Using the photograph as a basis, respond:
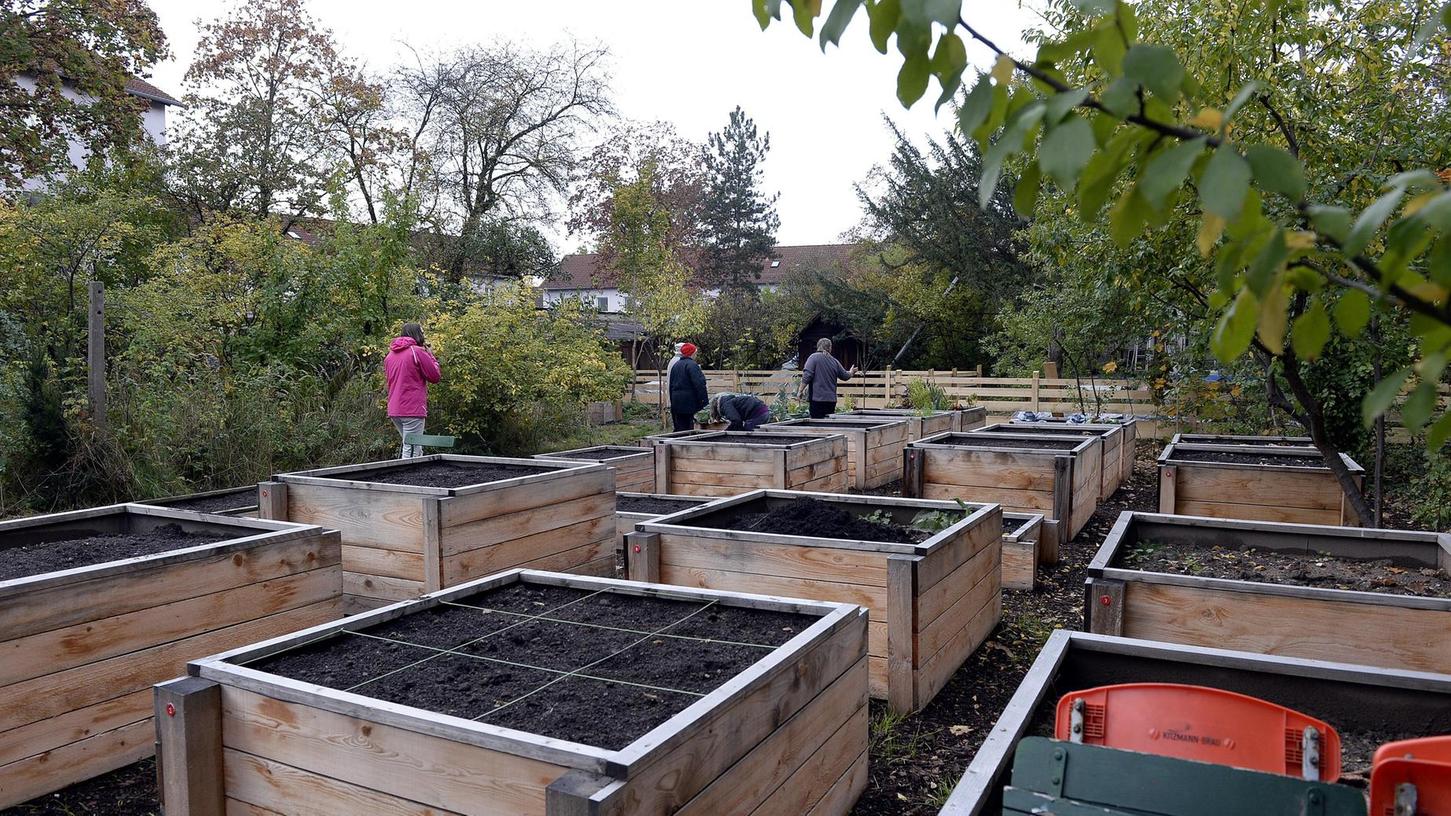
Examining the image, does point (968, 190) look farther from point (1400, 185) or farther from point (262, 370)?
point (1400, 185)

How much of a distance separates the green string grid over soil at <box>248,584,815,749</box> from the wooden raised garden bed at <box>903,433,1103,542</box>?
4946mm

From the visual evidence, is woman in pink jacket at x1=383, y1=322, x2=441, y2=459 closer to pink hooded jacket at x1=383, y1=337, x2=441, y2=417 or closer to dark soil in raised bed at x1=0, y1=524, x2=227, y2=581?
pink hooded jacket at x1=383, y1=337, x2=441, y2=417

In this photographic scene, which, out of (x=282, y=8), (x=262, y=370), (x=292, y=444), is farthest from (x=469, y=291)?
(x=282, y=8)

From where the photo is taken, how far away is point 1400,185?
93 centimetres

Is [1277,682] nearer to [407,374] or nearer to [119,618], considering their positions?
[119,618]

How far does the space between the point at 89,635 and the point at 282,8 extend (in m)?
27.3

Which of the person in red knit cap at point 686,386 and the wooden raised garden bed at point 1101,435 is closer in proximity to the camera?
the wooden raised garden bed at point 1101,435

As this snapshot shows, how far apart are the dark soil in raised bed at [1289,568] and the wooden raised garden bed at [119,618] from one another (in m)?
4.24

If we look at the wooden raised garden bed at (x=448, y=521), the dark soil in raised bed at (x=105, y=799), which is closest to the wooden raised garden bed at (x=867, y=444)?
the wooden raised garden bed at (x=448, y=521)

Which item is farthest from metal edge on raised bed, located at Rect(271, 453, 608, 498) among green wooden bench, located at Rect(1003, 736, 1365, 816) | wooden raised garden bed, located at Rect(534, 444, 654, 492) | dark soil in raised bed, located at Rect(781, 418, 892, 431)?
dark soil in raised bed, located at Rect(781, 418, 892, 431)

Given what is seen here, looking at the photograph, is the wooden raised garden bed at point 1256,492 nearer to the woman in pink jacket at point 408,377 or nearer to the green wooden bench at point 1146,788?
the green wooden bench at point 1146,788

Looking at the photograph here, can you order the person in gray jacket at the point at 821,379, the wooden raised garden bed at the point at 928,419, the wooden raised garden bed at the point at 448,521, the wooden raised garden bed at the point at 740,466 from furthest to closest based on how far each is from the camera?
the person in gray jacket at the point at 821,379
the wooden raised garden bed at the point at 928,419
the wooden raised garden bed at the point at 740,466
the wooden raised garden bed at the point at 448,521

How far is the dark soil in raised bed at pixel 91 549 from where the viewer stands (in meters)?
4.30

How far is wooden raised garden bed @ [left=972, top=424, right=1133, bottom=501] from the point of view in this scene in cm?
1037
